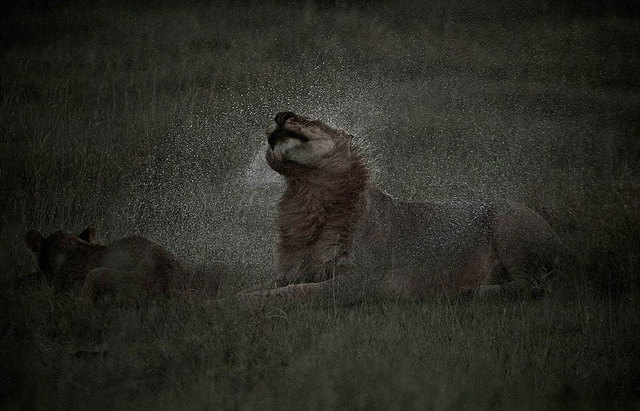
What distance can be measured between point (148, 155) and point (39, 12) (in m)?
7.65

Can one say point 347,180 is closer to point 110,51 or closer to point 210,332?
point 210,332

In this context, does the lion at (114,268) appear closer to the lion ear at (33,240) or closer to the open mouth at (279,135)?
the lion ear at (33,240)

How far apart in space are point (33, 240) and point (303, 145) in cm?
221

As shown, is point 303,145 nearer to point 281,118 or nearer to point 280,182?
point 281,118

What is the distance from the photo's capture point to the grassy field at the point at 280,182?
15.6ft

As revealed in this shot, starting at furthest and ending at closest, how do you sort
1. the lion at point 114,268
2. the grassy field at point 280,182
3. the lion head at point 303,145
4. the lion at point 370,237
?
the lion at point 370,237 → the lion head at point 303,145 → the lion at point 114,268 → the grassy field at point 280,182

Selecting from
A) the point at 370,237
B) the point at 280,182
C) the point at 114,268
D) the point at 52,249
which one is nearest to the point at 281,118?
the point at 370,237

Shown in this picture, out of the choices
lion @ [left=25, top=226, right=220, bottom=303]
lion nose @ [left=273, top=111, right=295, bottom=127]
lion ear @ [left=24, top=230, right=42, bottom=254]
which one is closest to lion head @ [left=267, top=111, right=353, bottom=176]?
lion nose @ [left=273, top=111, right=295, bottom=127]

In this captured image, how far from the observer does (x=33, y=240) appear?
264 inches

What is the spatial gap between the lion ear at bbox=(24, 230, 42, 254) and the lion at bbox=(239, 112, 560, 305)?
1.66 metres

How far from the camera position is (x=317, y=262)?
703cm

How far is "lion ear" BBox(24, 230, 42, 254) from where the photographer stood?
6688 millimetres

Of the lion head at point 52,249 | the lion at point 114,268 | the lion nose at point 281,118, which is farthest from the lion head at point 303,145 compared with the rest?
the lion head at point 52,249

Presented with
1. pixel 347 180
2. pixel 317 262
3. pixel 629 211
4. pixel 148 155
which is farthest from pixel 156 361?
pixel 148 155
